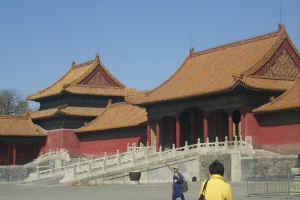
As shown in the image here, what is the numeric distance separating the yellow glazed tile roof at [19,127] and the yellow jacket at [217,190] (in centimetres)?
4369

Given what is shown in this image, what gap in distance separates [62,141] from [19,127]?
4397 millimetres

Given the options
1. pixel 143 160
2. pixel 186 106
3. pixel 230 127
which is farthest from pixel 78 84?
pixel 230 127

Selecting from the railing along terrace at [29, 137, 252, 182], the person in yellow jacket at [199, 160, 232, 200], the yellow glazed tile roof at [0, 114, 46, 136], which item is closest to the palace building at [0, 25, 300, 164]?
the yellow glazed tile roof at [0, 114, 46, 136]

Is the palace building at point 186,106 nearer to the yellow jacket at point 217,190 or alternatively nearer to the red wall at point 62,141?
the red wall at point 62,141

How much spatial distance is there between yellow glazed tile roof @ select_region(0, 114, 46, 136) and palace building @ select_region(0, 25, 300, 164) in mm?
191

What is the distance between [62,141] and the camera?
5222 centimetres

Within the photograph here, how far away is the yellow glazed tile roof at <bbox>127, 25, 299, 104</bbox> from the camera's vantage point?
1425 inches

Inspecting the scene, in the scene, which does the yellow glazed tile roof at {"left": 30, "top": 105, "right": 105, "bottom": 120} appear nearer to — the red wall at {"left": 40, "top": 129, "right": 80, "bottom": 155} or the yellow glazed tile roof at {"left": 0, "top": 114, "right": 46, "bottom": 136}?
the yellow glazed tile roof at {"left": 0, "top": 114, "right": 46, "bottom": 136}

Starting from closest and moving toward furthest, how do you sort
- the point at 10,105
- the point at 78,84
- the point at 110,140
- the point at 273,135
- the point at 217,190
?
the point at 217,190 → the point at 273,135 → the point at 110,140 → the point at 78,84 → the point at 10,105

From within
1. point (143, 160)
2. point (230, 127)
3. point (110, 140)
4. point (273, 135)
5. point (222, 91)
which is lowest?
point (143, 160)

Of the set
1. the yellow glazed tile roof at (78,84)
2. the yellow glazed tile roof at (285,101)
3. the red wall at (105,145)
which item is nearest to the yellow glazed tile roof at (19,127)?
the yellow glazed tile roof at (78,84)

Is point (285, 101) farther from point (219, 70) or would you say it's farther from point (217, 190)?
point (217, 190)

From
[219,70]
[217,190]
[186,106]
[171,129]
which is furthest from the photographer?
[171,129]

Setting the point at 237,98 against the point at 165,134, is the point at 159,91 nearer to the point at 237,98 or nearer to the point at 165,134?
the point at 165,134
